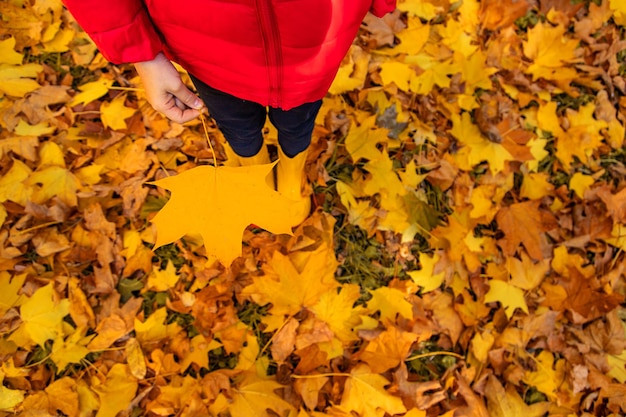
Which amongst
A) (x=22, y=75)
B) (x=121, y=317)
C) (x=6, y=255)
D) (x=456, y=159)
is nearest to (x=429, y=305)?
(x=456, y=159)

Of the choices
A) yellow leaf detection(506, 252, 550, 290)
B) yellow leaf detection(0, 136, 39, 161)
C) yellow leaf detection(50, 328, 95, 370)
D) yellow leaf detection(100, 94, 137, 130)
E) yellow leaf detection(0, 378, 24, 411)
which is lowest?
yellow leaf detection(0, 378, 24, 411)

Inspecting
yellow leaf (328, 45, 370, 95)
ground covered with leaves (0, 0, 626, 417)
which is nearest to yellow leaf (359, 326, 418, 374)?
ground covered with leaves (0, 0, 626, 417)

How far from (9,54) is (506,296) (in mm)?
2123

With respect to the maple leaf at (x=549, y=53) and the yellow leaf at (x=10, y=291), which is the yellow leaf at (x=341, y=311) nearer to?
the yellow leaf at (x=10, y=291)

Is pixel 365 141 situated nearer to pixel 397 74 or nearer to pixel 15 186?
pixel 397 74

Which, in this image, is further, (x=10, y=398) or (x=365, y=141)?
(x=365, y=141)

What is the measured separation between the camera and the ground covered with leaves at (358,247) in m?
1.41

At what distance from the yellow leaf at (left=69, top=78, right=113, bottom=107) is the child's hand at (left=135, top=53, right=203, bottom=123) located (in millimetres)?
843

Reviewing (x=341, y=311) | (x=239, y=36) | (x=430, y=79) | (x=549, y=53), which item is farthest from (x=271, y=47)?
(x=549, y=53)

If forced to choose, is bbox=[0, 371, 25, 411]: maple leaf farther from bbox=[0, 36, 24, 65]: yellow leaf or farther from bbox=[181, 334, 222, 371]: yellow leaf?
bbox=[0, 36, 24, 65]: yellow leaf

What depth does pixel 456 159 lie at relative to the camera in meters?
1.76

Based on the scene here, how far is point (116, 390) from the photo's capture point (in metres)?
1.36

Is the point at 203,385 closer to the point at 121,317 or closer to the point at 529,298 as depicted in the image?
the point at 121,317

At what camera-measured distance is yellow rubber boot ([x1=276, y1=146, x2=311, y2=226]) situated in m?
1.50
